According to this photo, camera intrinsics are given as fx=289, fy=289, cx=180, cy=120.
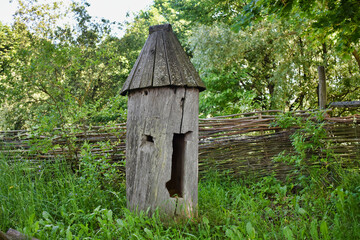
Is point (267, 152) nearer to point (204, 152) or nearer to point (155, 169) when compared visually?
point (204, 152)

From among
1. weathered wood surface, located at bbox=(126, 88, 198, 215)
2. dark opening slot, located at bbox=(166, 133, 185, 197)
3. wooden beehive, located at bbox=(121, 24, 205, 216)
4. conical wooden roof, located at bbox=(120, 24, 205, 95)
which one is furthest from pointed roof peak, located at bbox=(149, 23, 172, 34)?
dark opening slot, located at bbox=(166, 133, 185, 197)

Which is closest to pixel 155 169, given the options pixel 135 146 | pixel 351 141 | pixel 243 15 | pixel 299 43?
pixel 135 146

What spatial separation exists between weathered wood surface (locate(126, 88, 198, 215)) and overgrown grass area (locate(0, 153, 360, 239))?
17cm

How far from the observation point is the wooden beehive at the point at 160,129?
9.14 ft

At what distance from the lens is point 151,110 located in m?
2.84

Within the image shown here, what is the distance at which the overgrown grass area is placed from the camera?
2441 millimetres

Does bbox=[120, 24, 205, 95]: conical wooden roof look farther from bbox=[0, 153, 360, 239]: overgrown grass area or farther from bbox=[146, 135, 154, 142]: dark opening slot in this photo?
bbox=[0, 153, 360, 239]: overgrown grass area

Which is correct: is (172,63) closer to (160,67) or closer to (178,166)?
(160,67)

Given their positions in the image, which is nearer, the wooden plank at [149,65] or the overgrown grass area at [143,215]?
the overgrown grass area at [143,215]

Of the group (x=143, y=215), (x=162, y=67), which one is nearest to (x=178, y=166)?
(x=143, y=215)

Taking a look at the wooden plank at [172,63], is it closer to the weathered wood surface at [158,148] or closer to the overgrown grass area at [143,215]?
the weathered wood surface at [158,148]

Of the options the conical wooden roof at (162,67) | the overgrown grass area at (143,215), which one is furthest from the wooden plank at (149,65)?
the overgrown grass area at (143,215)

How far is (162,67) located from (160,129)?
0.62 m

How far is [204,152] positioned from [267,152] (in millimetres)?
1104
